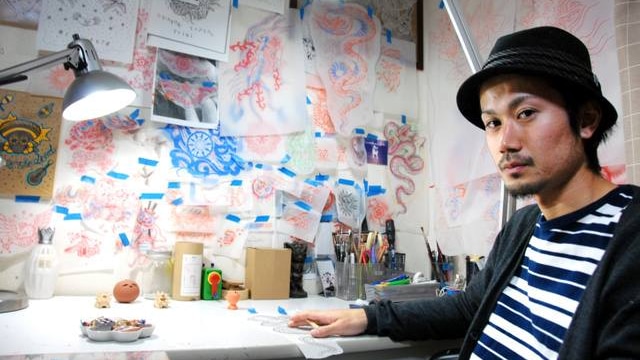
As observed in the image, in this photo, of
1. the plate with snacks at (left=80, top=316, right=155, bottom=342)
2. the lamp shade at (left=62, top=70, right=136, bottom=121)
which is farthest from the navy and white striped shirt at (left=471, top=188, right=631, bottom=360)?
the lamp shade at (left=62, top=70, right=136, bottom=121)

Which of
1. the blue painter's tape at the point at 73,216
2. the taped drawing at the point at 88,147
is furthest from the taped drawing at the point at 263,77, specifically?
the blue painter's tape at the point at 73,216

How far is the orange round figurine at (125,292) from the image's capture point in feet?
3.79

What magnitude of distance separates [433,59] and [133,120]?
1156 millimetres

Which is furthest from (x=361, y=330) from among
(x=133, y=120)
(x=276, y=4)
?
(x=276, y=4)

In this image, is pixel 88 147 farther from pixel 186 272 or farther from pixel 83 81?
pixel 186 272

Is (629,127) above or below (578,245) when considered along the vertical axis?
above

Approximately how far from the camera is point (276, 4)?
1541mm

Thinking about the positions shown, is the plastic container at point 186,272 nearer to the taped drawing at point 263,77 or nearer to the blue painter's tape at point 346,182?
the taped drawing at point 263,77

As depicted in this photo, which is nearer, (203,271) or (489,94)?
(489,94)

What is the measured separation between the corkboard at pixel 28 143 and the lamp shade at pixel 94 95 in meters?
0.20

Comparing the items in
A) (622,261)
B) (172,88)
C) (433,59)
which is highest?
(433,59)

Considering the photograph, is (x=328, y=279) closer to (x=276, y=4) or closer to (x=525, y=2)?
(x=276, y=4)

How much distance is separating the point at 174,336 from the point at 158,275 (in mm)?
466

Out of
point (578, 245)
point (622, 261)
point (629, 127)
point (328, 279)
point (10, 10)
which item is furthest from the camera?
point (328, 279)
